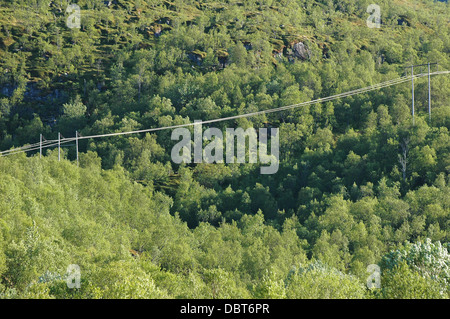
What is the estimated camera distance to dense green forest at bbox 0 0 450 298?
47.6 metres

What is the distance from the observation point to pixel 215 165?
121 m

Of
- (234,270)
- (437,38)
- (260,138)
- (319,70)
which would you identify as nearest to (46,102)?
(260,138)

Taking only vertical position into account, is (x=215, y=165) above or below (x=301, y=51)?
below

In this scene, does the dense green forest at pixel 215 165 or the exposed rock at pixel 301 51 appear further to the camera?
the exposed rock at pixel 301 51

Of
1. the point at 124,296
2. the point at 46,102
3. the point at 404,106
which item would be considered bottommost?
the point at 46,102

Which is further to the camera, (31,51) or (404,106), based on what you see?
(31,51)

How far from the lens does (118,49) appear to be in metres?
170

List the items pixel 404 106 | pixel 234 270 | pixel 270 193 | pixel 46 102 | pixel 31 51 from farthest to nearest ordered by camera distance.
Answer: pixel 31 51 → pixel 46 102 → pixel 404 106 → pixel 270 193 → pixel 234 270

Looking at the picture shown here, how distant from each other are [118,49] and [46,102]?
2918cm

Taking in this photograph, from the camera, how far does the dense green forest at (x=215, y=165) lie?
1873 inches

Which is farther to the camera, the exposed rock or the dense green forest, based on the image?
the exposed rock

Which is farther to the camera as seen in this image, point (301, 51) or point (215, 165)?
point (301, 51)
